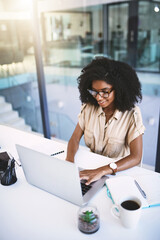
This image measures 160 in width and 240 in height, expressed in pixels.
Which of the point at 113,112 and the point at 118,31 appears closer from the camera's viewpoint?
the point at 113,112

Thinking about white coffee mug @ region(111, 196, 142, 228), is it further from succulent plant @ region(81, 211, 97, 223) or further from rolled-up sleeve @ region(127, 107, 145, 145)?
rolled-up sleeve @ region(127, 107, 145, 145)

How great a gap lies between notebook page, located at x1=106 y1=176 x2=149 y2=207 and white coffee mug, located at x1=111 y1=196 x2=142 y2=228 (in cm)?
9

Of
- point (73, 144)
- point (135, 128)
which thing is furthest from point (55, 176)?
point (135, 128)

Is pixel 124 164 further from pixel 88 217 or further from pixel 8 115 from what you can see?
pixel 8 115

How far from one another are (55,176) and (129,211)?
37cm

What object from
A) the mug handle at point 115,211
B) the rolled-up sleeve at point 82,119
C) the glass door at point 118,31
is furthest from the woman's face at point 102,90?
the glass door at point 118,31

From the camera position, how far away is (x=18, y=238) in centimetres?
96

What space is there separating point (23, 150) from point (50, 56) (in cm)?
551

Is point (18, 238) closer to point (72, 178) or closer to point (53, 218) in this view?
point (53, 218)

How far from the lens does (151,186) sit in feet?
4.00

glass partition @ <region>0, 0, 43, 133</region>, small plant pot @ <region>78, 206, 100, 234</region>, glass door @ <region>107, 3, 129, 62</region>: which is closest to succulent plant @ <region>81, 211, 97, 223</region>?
small plant pot @ <region>78, 206, 100, 234</region>

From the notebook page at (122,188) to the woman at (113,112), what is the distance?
0.23 meters

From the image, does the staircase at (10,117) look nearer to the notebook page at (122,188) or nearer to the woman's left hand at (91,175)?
the woman's left hand at (91,175)

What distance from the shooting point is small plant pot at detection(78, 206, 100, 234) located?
955mm
